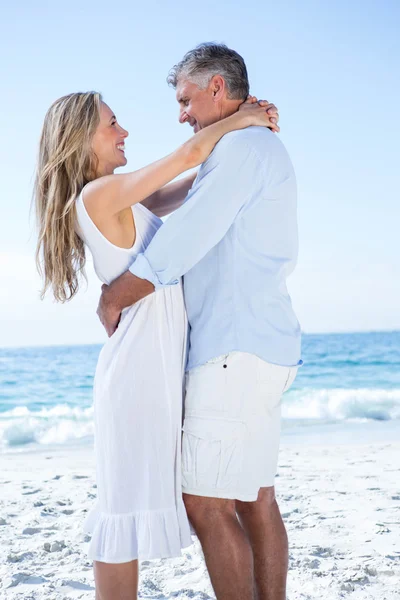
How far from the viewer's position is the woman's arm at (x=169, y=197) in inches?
121

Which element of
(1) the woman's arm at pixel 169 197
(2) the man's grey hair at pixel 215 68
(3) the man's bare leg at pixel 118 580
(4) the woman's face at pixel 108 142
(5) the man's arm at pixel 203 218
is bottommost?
(3) the man's bare leg at pixel 118 580

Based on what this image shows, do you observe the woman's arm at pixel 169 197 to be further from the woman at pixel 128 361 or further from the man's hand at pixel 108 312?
the man's hand at pixel 108 312


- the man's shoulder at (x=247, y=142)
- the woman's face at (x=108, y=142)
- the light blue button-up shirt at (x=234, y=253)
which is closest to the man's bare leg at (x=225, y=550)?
the light blue button-up shirt at (x=234, y=253)

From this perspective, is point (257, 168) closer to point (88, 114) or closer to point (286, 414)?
point (88, 114)

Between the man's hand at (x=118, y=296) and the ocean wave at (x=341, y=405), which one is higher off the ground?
the man's hand at (x=118, y=296)

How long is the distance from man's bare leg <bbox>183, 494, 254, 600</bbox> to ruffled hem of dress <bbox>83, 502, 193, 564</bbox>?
7 cm

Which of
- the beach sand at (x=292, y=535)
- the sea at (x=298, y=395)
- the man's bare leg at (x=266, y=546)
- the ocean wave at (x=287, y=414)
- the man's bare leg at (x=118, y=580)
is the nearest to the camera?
the man's bare leg at (x=118, y=580)

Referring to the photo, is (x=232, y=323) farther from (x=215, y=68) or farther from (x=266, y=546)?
(x=215, y=68)

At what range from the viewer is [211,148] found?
7.68 feet

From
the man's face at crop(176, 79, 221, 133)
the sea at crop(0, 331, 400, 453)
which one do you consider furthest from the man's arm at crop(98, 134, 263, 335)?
the sea at crop(0, 331, 400, 453)

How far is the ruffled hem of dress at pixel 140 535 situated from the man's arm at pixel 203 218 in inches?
27.9

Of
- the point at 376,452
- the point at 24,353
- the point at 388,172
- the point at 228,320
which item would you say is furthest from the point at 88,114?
the point at 24,353

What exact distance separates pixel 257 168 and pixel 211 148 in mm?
171

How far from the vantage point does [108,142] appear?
2.59 meters
